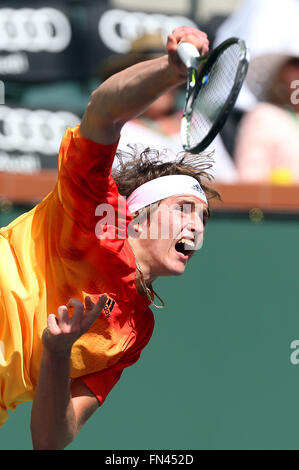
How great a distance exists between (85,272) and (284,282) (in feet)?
4.53

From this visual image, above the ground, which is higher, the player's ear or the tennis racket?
the tennis racket

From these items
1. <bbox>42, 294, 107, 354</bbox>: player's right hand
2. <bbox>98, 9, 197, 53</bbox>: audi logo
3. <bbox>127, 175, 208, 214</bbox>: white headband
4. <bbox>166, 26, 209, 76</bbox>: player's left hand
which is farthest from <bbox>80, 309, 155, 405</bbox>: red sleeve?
<bbox>98, 9, 197, 53</bbox>: audi logo

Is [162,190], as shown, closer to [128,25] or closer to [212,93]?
[212,93]

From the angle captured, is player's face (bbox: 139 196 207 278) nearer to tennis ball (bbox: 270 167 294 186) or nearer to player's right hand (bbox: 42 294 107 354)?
player's right hand (bbox: 42 294 107 354)

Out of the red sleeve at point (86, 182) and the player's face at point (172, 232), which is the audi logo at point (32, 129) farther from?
the red sleeve at point (86, 182)

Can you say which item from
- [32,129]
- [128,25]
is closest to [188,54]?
[32,129]

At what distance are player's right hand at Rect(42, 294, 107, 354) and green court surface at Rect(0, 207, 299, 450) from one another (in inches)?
53.0

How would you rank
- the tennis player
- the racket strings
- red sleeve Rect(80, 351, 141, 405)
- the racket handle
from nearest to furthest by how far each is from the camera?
the racket handle < the racket strings < the tennis player < red sleeve Rect(80, 351, 141, 405)

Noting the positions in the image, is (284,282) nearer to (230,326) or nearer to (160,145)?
(230,326)

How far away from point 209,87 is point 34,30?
280 centimetres

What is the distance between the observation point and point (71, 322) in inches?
86.2

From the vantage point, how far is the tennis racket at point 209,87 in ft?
6.50

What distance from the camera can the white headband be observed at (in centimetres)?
261
